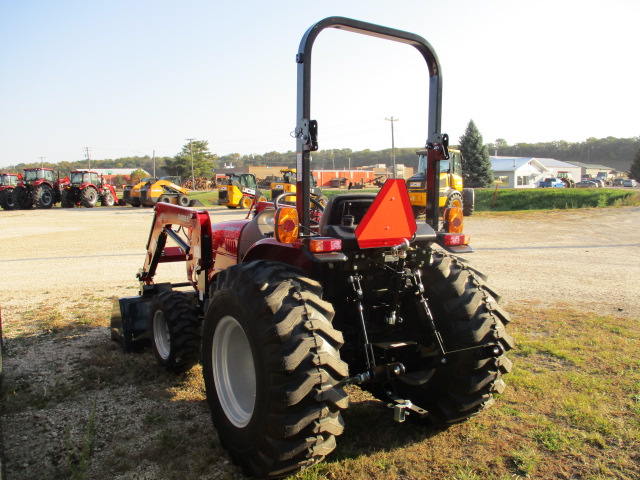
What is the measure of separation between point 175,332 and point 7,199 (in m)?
30.8

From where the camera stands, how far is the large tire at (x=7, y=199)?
30.0 metres

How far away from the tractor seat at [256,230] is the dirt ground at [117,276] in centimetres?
145

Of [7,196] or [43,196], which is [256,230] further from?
[7,196]

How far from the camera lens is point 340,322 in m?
3.58

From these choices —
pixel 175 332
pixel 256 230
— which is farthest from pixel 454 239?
pixel 175 332

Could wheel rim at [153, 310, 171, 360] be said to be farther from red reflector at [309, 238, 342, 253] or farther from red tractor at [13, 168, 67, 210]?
red tractor at [13, 168, 67, 210]

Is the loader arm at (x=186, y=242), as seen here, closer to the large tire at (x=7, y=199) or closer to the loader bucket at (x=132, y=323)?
the loader bucket at (x=132, y=323)

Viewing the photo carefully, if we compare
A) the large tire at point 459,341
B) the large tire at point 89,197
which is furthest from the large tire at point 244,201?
the large tire at point 459,341

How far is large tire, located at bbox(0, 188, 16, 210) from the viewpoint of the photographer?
3000cm

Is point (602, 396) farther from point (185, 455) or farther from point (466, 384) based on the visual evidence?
point (185, 455)

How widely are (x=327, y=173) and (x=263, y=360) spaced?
77833mm

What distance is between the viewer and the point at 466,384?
336 cm

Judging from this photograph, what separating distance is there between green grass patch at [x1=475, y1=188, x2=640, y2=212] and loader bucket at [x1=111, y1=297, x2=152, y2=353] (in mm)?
25239

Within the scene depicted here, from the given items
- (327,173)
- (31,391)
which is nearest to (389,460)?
(31,391)
